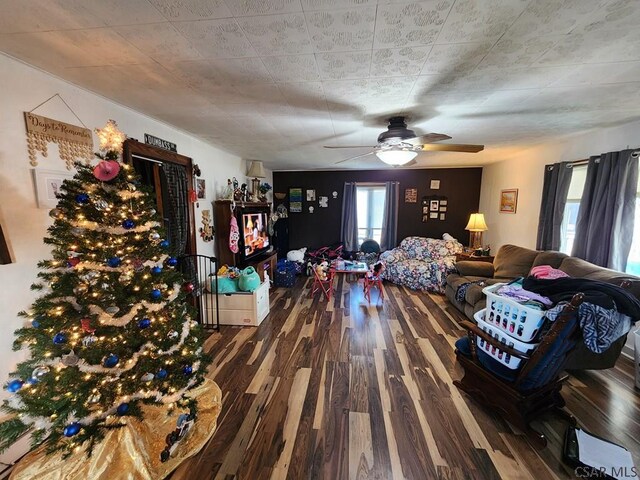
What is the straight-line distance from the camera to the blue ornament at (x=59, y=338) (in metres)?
1.22

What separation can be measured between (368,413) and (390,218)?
4550 millimetres

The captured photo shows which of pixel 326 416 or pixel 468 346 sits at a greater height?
pixel 468 346

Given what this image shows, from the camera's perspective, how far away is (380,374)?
2.27m

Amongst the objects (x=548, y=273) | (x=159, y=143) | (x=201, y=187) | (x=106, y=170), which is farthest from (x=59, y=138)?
(x=548, y=273)

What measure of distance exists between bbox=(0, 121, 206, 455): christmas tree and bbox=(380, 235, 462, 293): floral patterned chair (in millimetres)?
3958

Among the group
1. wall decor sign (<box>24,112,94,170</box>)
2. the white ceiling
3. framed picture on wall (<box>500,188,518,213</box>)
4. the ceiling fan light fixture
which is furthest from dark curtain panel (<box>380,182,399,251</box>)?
wall decor sign (<box>24,112,94,170</box>)

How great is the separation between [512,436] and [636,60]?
7.83 ft

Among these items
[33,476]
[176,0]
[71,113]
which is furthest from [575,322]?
[71,113]

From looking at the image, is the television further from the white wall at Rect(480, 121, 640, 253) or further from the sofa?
the white wall at Rect(480, 121, 640, 253)

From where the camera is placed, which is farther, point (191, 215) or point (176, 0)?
point (191, 215)

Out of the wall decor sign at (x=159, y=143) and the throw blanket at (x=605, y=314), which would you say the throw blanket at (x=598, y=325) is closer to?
the throw blanket at (x=605, y=314)

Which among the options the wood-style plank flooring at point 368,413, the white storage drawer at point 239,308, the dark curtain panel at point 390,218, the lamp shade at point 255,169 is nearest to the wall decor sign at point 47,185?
the wood-style plank flooring at point 368,413

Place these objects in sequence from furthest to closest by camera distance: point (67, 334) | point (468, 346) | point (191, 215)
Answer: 1. point (191, 215)
2. point (468, 346)
3. point (67, 334)

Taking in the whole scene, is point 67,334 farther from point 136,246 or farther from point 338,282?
point 338,282
